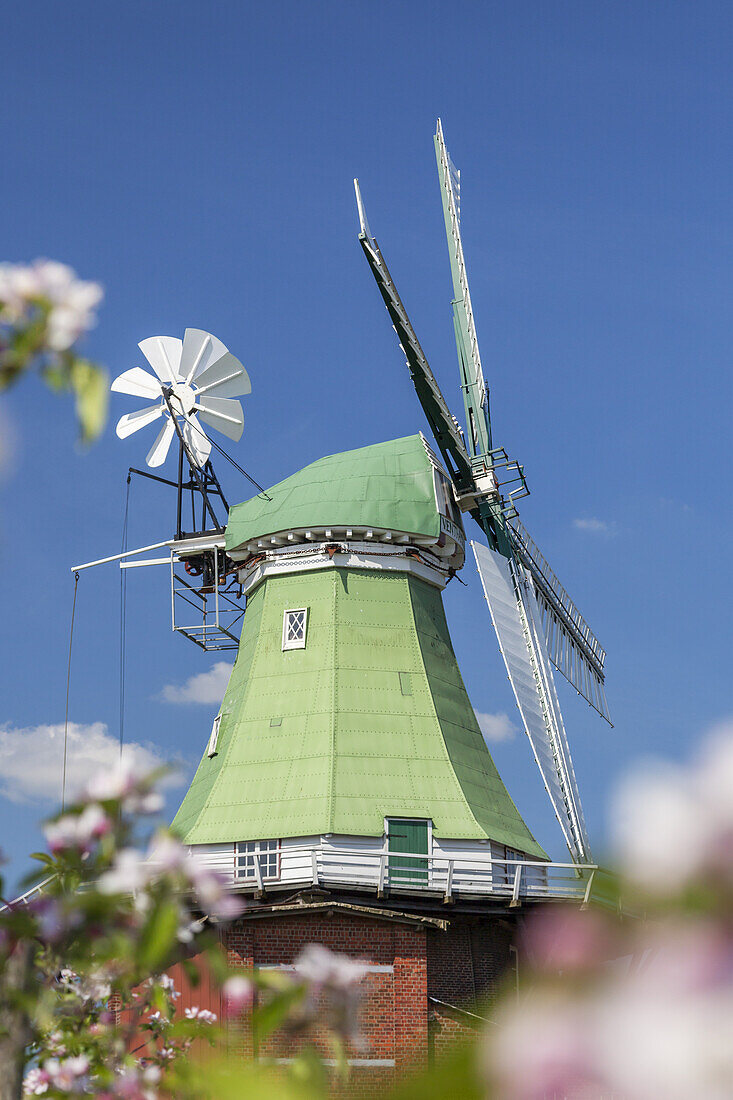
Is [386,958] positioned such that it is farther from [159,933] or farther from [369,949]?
[159,933]

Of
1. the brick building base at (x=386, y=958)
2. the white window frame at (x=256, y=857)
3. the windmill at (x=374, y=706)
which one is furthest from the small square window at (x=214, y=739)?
the brick building base at (x=386, y=958)

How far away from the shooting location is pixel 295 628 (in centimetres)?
1900

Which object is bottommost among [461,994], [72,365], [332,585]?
[461,994]

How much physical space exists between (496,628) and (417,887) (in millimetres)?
5470

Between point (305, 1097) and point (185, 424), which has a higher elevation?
point (185, 424)

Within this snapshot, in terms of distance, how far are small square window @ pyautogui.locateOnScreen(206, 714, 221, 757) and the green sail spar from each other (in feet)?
0.37

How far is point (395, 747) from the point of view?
17.7 metres

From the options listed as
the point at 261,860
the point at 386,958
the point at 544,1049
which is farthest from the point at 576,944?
the point at 261,860

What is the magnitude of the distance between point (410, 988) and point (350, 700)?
15.6 ft

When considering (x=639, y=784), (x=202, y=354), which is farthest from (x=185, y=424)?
(x=639, y=784)

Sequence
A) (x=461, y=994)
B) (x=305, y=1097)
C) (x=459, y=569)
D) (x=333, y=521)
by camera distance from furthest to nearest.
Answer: (x=459, y=569)
(x=333, y=521)
(x=461, y=994)
(x=305, y=1097)

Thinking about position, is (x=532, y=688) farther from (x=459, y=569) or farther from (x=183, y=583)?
(x=183, y=583)

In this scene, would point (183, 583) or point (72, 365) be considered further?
point (183, 583)

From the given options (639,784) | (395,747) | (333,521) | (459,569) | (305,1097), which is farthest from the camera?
(459,569)
